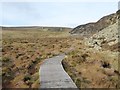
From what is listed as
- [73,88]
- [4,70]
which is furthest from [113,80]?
[4,70]

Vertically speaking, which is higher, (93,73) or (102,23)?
(102,23)

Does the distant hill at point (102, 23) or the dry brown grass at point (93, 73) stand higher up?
the distant hill at point (102, 23)

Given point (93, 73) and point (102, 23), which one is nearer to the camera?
point (93, 73)

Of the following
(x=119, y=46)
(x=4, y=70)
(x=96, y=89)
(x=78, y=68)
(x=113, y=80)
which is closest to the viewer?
(x=96, y=89)

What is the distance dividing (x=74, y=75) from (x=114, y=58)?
972 cm

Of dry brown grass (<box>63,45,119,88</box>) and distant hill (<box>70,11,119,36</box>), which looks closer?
dry brown grass (<box>63,45,119,88</box>)

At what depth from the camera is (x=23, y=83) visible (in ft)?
69.8

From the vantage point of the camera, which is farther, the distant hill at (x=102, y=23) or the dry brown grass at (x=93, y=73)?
the distant hill at (x=102, y=23)

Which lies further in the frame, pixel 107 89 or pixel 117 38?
pixel 117 38

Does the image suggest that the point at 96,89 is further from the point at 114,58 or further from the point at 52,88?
the point at 114,58

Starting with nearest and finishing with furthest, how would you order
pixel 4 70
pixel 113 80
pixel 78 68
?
1. pixel 113 80
2. pixel 78 68
3. pixel 4 70

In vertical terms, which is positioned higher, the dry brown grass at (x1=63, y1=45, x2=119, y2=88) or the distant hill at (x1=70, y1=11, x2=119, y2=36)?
the distant hill at (x1=70, y1=11, x2=119, y2=36)

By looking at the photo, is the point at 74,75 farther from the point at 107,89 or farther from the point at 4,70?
the point at 4,70

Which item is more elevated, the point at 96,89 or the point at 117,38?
the point at 117,38
